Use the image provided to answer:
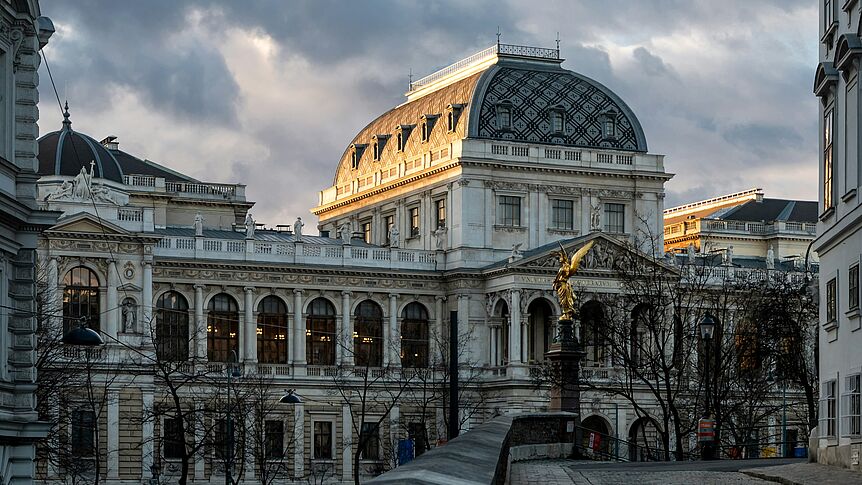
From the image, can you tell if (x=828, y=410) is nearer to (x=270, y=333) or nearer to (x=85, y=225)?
(x=85, y=225)

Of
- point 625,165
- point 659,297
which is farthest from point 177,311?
point 659,297

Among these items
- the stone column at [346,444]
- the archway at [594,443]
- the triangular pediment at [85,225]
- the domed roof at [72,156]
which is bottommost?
the stone column at [346,444]

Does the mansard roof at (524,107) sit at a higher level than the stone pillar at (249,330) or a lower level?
higher

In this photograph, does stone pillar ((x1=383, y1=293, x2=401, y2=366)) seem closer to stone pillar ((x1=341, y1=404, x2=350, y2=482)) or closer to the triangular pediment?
stone pillar ((x1=341, y1=404, x2=350, y2=482))

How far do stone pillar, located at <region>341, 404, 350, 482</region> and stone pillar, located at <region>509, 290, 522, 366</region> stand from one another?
10140 millimetres

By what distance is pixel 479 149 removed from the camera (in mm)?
123250

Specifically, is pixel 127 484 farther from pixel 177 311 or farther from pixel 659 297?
pixel 659 297

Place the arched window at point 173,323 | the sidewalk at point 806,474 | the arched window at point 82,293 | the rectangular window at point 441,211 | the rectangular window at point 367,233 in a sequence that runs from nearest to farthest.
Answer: the sidewalk at point 806,474 → the arched window at point 82,293 → the arched window at point 173,323 → the rectangular window at point 441,211 → the rectangular window at point 367,233

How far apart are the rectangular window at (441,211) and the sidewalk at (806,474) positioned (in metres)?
80.2

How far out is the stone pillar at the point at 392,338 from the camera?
4788 inches

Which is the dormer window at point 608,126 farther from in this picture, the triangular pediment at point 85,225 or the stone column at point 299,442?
the triangular pediment at point 85,225

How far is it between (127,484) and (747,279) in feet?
129

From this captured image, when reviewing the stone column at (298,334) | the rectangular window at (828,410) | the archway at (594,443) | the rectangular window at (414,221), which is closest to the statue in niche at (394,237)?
the rectangular window at (414,221)

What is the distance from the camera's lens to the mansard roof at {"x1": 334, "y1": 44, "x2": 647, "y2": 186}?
126 metres
